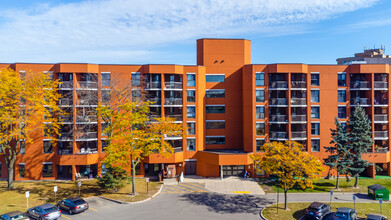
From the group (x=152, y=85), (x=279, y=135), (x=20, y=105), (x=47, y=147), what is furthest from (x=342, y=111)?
(x=20, y=105)

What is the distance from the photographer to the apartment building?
37719 millimetres

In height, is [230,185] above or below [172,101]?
below

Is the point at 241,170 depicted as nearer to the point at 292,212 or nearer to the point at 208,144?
the point at 208,144

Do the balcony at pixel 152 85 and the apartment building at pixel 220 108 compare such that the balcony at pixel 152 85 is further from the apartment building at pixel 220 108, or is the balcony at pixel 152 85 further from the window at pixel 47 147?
the window at pixel 47 147

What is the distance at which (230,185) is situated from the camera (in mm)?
35469

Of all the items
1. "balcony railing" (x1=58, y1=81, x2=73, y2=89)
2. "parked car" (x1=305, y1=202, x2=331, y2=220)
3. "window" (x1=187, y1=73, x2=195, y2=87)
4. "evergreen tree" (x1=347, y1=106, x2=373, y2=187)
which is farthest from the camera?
"window" (x1=187, y1=73, x2=195, y2=87)

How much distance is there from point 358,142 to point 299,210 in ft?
48.9

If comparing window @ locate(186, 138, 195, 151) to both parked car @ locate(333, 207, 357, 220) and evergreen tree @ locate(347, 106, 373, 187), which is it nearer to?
evergreen tree @ locate(347, 106, 373, 187)

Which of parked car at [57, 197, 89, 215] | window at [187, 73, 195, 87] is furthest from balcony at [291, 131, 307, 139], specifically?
parked car at [57, 197, 89, 215]

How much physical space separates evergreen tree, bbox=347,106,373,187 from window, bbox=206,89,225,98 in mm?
18826

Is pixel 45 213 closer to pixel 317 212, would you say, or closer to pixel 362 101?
pixel 317 212

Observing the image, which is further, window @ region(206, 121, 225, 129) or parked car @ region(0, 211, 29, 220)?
window @ region(206, 121, 225, 129)

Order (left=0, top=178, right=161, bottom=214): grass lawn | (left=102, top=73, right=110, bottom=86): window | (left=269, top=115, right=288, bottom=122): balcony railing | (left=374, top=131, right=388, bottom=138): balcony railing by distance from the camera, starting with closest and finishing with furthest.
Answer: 1. (left=0, top=178, right=161, bottom=214): grass lawn
2. (left=102, top=73, right=110, bottom=86): window
3. (left=269, top=115, right=288, bottom=122): balcony railing
4. (left=374, top=131, right=388, bottom=138): balcony railing

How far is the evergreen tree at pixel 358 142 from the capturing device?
112 ft
